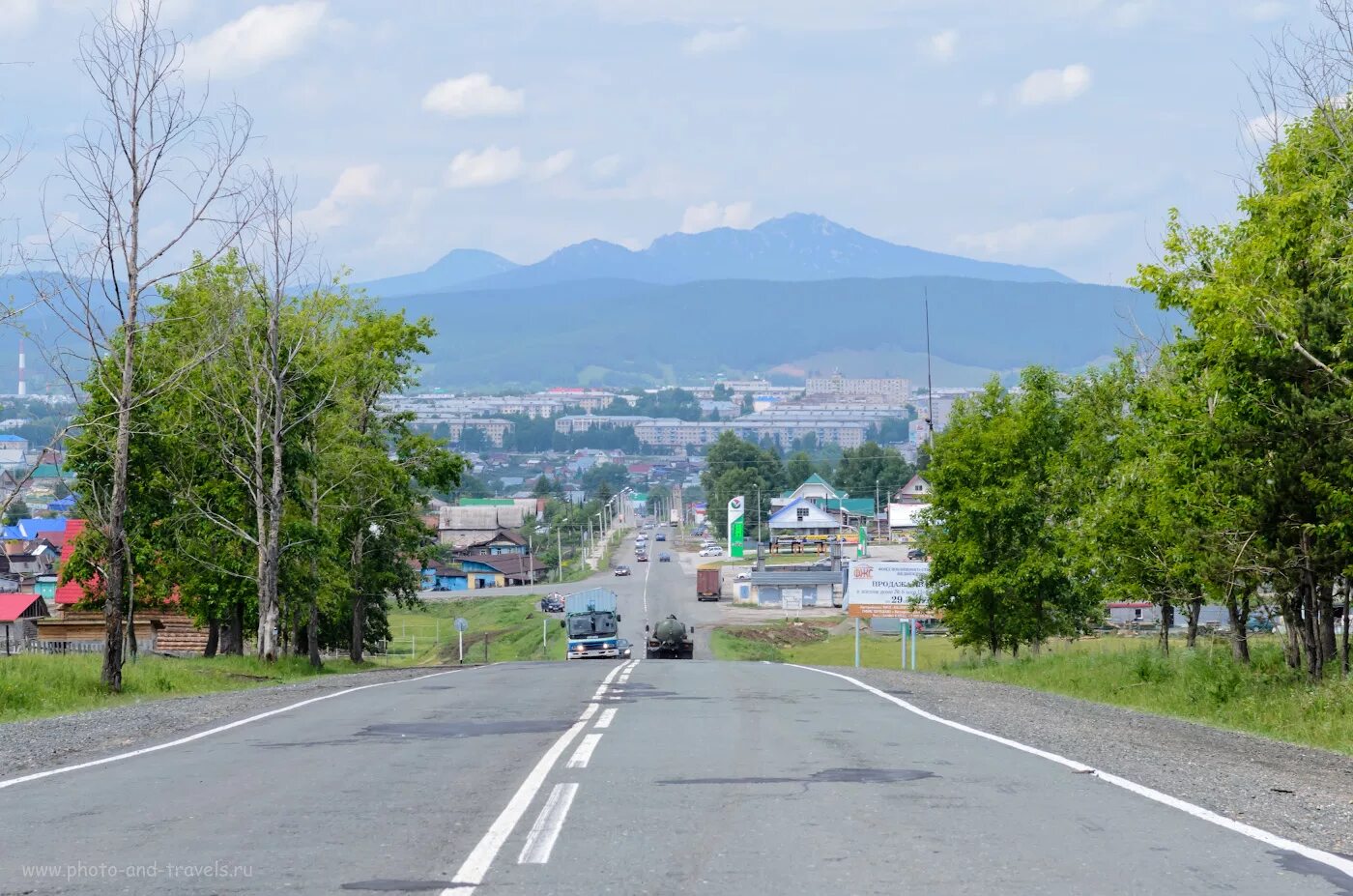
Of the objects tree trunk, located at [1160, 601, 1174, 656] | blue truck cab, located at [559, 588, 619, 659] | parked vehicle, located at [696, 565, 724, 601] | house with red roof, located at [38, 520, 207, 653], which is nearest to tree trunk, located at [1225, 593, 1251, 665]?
tree trunk, located at [1160, 601, 1174, 656]

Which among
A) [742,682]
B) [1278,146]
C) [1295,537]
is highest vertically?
[1278,146]

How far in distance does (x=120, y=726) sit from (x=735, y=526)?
145756 millimetres

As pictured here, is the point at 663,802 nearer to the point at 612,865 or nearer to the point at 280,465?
the point at 612,865

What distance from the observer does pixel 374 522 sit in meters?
49.0

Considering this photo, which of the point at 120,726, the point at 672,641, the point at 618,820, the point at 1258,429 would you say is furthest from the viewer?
the point at 672,641

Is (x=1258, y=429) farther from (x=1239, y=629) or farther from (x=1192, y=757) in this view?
(x=1239, y=629)

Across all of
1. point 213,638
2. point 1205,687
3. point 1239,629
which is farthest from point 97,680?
point 213,638

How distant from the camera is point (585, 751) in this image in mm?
12570

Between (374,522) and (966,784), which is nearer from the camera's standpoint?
(966,784)

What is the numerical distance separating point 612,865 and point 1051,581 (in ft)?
122

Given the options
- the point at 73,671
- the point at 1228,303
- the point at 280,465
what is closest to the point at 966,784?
the point at 1228,303

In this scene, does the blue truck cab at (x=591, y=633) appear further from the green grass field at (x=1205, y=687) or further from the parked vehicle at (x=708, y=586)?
the parked vehicle at (x=708, y=586)

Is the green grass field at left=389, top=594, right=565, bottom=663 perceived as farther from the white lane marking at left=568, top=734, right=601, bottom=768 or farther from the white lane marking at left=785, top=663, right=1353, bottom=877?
the white lane marking at left=785, top=663, right=1353, bottom=877

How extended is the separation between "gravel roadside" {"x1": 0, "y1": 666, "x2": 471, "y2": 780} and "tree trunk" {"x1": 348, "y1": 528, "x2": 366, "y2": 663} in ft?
75.0
